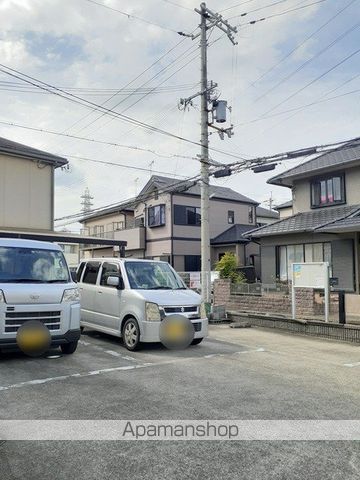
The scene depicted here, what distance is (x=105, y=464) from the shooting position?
337cm

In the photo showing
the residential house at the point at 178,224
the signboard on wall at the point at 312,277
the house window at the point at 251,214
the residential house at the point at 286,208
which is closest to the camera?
the signboard on wall at the point at 312,277

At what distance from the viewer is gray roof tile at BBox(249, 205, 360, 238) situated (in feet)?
53.9

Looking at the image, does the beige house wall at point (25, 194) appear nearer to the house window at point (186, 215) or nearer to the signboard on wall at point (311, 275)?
the signboard on wall at point (311, 275)

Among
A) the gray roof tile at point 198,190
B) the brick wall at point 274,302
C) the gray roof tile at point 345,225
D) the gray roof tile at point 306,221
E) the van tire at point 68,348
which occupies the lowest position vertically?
the van tire at point 68,348

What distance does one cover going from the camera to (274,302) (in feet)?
45.3

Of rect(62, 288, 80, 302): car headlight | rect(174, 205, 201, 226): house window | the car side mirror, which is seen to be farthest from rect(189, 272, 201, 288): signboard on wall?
rect(174, 205, 201, 226): house window

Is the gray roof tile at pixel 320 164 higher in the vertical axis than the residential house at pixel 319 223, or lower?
higher

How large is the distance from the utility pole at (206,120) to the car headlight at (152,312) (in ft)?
21.7

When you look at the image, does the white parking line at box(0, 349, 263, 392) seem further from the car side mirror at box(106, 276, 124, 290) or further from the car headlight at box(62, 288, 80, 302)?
the car side mirror at box(106, 276, 124, 290)

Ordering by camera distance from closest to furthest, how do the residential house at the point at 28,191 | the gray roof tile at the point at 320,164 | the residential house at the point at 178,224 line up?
the residential house at the point at 28,191 → the gray roof tile at the point at 320,164 → the residential house at the point at 178,224

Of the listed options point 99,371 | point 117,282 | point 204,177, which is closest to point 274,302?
point 204,177

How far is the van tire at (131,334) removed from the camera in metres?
8.11

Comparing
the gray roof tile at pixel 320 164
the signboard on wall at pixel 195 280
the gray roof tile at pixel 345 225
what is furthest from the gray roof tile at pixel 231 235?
the gray roof tile at pixel 345 225

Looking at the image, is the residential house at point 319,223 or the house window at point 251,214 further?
the house window at point 251,214
